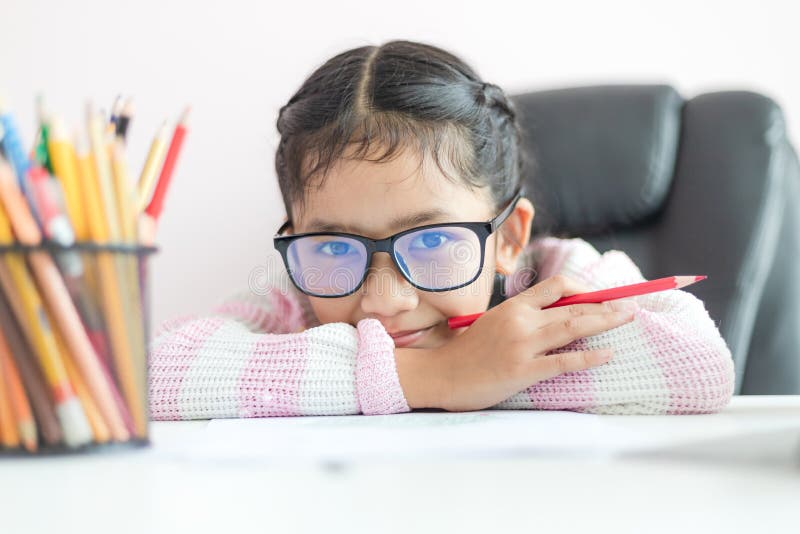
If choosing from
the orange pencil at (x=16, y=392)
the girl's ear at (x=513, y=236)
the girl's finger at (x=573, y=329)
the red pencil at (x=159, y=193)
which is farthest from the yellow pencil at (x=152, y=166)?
the girl's ear at (x=513, y=236)

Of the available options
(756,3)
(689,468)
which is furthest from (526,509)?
(756,3)

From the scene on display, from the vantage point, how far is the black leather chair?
3.61 ft

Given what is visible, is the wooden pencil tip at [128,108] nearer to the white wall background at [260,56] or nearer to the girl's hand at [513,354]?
the girl's hand at [513,354]

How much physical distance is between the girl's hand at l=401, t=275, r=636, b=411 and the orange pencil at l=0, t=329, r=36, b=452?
371mm

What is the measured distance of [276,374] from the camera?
2.49 ft

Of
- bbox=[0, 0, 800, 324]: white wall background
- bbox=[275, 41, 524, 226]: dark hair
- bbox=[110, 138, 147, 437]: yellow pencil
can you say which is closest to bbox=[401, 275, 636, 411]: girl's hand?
bbox=[275, 41, 524, 226]: dark hair

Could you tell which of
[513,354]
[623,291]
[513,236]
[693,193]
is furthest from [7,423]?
[693,193]

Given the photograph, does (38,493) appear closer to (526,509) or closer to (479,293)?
(526,509)

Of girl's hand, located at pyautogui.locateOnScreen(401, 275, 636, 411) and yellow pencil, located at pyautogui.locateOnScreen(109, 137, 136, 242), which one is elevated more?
yellow pencil, located at pyautogui.locateOnScreen(109, 137, 136, 242)

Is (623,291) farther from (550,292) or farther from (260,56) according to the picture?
(260,56)

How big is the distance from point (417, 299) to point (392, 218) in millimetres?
94

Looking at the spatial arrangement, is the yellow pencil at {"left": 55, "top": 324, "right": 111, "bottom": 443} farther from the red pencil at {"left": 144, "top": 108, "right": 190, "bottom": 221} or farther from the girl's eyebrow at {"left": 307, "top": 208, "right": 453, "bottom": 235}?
the girl's eyebrow at {"left": 307, "top": 208, "right": 453, "bottom": 235}

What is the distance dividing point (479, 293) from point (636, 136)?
419 millimetres

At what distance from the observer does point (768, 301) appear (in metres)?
1.13
